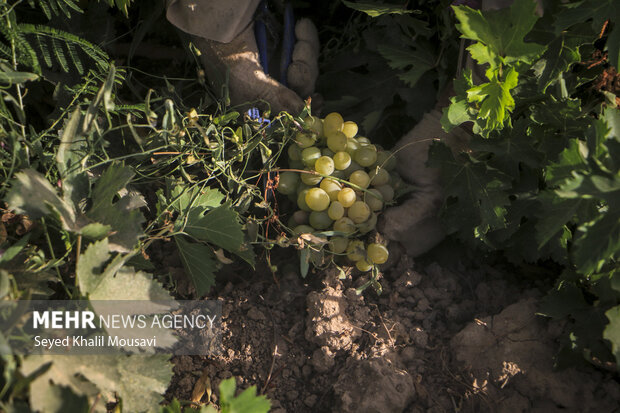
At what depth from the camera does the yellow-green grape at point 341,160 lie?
4.23ft

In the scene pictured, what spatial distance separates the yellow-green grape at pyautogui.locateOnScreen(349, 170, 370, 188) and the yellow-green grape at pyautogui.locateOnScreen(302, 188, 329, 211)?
3.2 inches

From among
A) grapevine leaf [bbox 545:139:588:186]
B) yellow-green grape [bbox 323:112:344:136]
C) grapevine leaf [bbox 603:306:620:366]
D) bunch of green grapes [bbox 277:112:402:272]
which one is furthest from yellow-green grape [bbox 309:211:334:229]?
grapevine leaf [bbox 603:306:620:366]

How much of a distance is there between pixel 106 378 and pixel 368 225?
2.21ft

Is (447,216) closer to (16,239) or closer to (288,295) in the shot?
(288,295)

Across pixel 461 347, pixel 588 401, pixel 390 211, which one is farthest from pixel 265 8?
pixel 588 401

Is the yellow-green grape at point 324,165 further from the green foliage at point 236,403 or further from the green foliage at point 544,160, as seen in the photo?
the green foliage at point 236,403

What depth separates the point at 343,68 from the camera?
5.27 ft

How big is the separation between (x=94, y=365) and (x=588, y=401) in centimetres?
97

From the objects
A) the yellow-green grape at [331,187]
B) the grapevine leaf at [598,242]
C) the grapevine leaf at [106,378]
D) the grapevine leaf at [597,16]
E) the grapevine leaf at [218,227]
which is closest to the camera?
the grapevine leaf at [106,378]

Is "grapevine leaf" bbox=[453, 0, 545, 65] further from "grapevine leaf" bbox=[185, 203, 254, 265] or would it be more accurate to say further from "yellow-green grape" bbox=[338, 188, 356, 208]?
"grapevine leaf" bbox=[185, 203, 254, 265]

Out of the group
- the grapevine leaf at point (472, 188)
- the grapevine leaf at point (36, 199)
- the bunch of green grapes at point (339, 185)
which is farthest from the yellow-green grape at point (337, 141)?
the grapevine leaf at point (36, 199)

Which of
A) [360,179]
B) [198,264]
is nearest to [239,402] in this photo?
[198,264]

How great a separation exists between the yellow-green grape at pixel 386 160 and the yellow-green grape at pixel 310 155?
0.53 ft

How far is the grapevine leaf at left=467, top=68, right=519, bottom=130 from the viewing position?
114 centimetres
